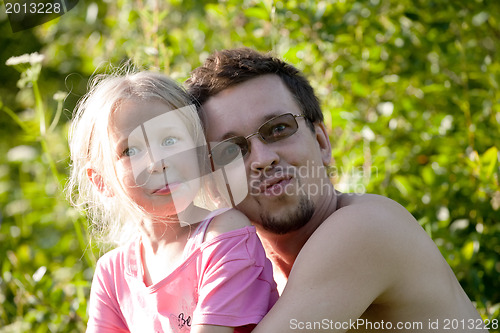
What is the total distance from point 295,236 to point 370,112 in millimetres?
1366

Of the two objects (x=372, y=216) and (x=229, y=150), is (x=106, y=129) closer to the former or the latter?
(x=229, y=150)

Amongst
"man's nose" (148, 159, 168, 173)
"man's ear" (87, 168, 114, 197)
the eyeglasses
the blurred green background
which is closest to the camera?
"man's nose" (148, 159, 168, 173)

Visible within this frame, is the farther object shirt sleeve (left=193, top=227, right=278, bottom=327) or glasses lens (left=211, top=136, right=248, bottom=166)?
glasses lens (left=211, top=136, right=248, bottom=166)

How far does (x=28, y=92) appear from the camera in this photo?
179 inches

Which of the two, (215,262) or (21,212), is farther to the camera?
(21,212)

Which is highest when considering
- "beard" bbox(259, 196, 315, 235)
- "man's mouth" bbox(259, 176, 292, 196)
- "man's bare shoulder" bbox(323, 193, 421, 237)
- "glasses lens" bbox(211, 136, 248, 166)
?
"glasses lens" bbox(211, 136, 248, 166)

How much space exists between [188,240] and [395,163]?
5.18 feet

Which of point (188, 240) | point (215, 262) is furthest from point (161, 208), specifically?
point (215, 262)

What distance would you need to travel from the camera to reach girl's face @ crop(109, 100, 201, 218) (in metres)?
1.80

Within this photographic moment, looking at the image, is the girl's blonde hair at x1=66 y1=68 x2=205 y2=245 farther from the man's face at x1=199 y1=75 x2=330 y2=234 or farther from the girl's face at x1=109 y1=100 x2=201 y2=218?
the man's face at x1=199 y1=75 x2=330 y2=234

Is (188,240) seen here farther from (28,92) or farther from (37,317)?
(28,92)

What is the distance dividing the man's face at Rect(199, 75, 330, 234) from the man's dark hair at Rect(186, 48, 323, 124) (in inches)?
1.3

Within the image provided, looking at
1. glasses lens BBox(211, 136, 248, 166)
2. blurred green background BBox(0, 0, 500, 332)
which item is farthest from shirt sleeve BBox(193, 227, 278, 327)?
blurred green background BBox(0, 0, 500, 332)

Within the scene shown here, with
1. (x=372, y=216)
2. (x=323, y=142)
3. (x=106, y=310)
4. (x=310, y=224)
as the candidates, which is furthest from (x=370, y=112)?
(x=106, y=310)
